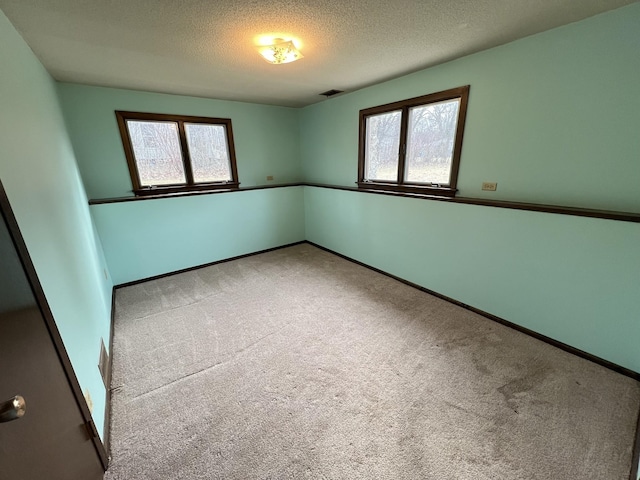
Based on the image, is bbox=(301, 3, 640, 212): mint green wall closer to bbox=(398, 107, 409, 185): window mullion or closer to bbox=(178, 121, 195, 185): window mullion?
bbox=(398, 107, 409, 185): window mullion

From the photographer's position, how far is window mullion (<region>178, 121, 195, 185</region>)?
3.41 metres

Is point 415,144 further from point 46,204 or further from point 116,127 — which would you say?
point 116,127

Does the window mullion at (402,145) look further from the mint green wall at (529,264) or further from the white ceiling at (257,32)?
the white ceiling at (257,32)

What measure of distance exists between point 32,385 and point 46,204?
1.01 metres

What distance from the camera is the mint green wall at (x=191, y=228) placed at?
3.09m

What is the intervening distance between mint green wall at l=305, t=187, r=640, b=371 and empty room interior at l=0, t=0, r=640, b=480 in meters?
0.02

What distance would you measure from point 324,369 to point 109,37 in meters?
2.75

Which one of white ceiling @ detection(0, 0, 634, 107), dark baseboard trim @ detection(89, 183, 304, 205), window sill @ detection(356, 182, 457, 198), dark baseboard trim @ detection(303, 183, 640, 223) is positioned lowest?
dark baseboard trim @ detection(303, 183, 640, 223)

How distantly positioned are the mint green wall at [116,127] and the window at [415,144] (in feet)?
5.39

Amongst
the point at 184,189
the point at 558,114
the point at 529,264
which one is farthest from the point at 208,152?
the point at 529,264

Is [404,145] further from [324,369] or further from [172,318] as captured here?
[172,318]

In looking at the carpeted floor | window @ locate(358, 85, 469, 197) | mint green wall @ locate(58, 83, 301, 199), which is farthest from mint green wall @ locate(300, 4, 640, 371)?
mint green wall @ locate(58, 83, 301, 199)

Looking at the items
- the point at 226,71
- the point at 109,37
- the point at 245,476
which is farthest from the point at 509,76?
the point at 245,476

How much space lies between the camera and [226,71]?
8.13ft
